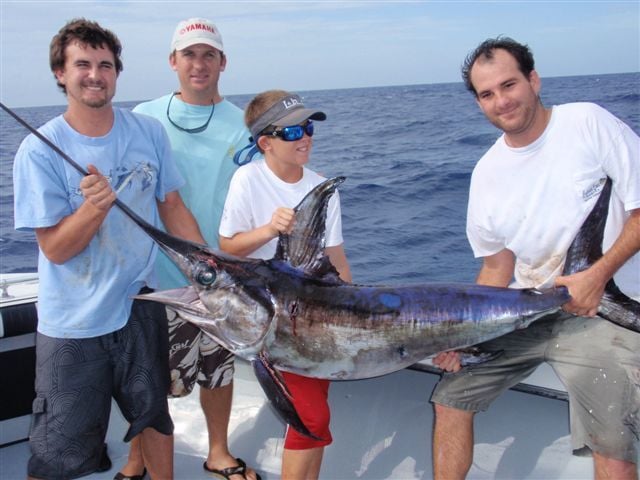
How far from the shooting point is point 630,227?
255 centimetres

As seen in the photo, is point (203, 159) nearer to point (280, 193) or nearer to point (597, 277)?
point (280, 193)

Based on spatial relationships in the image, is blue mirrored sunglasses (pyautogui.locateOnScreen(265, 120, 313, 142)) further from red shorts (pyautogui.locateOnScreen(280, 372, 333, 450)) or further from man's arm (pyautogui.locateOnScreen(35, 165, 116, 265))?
red shorts (pyautogui.locateOnScreen(280, 372, 333, 450))

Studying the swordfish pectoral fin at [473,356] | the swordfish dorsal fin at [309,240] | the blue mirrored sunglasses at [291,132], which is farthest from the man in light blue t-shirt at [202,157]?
the swordfish pectoral fin at [473,356]

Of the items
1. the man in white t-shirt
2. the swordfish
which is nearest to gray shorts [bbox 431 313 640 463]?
the man in white t-shirt

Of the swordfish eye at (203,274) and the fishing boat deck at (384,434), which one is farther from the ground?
the swordfish eye at (203,274)

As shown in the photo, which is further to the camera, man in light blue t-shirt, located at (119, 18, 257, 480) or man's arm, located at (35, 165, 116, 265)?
man in light blue t-shirt, located at (119, 18, 257, 480)

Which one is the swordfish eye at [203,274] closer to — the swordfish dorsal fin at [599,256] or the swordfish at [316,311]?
the swordfish at [316,311]

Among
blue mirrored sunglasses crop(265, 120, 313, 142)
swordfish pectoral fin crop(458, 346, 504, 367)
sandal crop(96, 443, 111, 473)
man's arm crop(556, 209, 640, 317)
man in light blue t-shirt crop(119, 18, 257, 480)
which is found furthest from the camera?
sandal crop(96, 443, 111, 473)

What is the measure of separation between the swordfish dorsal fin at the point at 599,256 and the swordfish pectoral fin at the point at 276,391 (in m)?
1.23

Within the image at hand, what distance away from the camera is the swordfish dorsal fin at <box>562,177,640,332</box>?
99.7 inches

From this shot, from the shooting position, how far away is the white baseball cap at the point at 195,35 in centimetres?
318

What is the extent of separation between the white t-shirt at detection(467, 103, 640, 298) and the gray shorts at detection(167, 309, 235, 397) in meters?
1.38

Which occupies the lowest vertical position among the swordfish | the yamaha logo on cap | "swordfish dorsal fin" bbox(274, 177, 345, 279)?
the swordfish

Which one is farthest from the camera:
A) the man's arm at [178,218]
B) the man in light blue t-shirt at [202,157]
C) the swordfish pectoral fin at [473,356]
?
the man in light blue t-shirt at [202,157]
